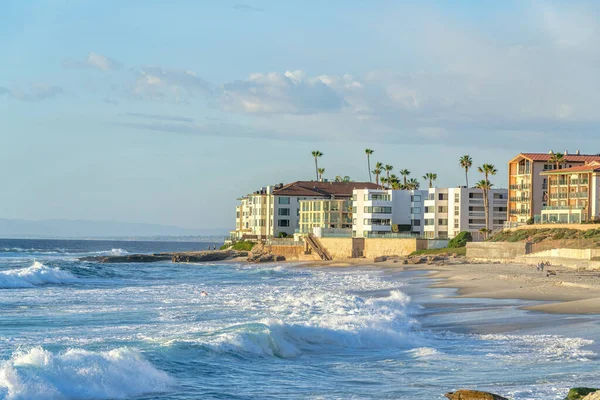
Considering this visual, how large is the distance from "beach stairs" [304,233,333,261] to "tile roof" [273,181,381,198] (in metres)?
23.7

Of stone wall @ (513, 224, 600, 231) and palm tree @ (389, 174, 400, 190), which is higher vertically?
palm tree @ (389, 174, 400, 190)

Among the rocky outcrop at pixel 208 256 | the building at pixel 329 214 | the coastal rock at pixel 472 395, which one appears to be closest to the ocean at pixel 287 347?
the coastal rock at pixel 472 395

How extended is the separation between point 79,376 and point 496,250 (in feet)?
188

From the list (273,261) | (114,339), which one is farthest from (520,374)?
(273,261)

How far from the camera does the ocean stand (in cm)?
2014

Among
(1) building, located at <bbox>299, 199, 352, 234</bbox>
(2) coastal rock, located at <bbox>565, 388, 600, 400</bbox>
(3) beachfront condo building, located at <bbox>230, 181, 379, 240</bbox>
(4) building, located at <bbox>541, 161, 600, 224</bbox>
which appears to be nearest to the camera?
(2) coastal rock, located at <bbox>565, 388, 600, 400</bbox>

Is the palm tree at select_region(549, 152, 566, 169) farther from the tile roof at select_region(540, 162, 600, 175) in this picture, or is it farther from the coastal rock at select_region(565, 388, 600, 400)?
the coastal rock at select_region(565, 388, 600, 400)

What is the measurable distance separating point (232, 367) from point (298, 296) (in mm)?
21419

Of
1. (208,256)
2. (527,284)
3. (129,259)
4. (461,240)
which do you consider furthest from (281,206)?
(527,284)

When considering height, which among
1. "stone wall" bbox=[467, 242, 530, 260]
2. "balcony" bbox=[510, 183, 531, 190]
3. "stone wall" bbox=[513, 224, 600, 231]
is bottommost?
"stone wall" bbox=[467, 242, 530, 260]

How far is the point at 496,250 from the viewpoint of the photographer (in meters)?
73.3

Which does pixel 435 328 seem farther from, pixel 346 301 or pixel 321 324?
pixel 346 301

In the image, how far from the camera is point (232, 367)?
2378cm

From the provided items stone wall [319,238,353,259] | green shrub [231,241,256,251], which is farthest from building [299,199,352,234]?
stone wall [319,238,353,259]
